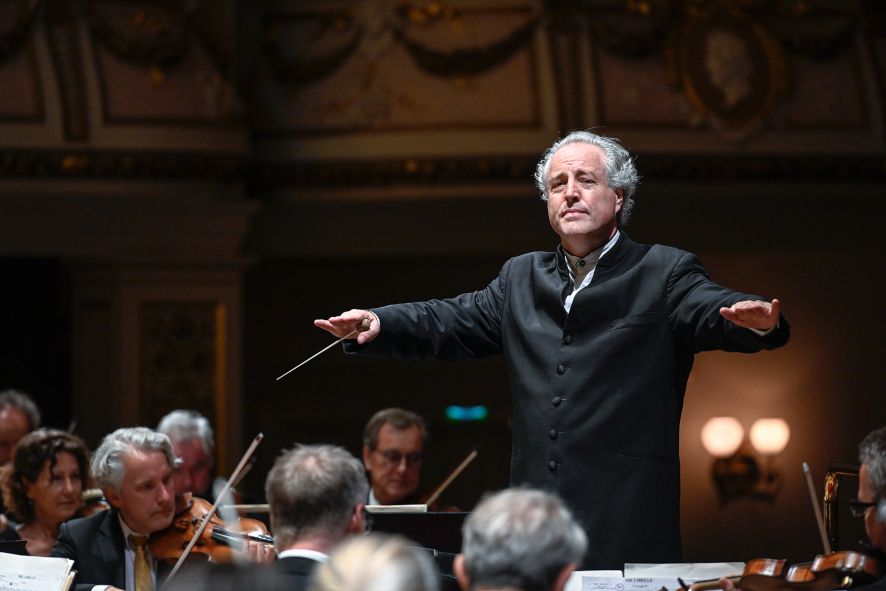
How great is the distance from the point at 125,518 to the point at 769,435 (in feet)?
17.1

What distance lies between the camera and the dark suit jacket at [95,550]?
155 inches

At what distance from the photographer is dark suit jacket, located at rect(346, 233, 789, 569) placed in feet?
10.6

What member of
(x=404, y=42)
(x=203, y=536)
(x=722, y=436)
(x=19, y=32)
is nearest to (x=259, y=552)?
(x=203, y=536)

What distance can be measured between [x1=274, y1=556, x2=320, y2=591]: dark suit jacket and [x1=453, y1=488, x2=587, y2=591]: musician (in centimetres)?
43

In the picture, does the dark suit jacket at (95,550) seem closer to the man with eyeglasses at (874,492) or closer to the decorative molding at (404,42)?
the man with eyeglasses at (874,492)

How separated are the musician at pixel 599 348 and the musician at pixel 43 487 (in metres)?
1.66

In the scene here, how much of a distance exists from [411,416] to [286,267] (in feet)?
12.2

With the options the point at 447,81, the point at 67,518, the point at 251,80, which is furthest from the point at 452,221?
the point at 67,518

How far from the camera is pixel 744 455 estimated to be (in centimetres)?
866

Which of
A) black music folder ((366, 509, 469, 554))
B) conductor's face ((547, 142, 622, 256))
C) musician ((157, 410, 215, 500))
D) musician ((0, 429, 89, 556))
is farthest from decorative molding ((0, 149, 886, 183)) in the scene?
conductor's face ((547, 142, 622, 256))

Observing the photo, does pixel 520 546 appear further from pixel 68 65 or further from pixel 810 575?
pixel 68 65

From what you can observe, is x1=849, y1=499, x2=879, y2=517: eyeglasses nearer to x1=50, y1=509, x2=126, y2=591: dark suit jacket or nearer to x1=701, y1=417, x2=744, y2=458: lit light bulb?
x1=50, y1=509, x2=126, y2=591: dark suit jacket

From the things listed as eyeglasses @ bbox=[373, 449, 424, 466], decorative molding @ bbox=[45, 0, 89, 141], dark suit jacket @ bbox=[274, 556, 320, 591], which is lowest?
dark suit jacket @ bbox=[274, 556, 320, 591]

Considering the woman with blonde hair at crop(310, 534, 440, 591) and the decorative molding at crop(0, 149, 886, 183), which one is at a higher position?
the decorative molding at crop(0, 149, 886, 183)
